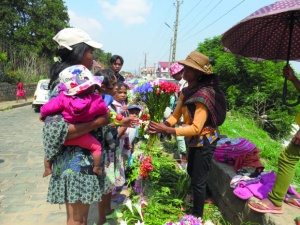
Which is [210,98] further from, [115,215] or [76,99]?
[115,215]

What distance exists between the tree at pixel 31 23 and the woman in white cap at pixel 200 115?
2486 cm

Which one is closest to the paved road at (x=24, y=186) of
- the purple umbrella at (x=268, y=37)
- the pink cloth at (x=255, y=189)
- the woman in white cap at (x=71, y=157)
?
the woman in white cap at (x=71, y=157)

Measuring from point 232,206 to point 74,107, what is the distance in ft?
7.22

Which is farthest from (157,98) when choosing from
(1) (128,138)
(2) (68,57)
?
(2) (68,57)

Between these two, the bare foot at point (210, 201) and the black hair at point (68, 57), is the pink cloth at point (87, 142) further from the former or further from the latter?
the bare foot at point (210, 201)

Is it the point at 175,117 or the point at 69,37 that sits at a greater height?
the point at 69,37

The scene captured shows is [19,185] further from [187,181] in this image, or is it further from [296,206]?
[296,206]

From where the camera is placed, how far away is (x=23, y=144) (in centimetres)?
601

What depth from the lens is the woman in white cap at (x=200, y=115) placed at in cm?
228

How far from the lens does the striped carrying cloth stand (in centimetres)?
231

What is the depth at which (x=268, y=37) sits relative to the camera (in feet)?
9.16

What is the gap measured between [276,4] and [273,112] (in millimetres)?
8599

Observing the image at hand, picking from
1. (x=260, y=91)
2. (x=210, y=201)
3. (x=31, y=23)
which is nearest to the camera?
(x=210, y=201)

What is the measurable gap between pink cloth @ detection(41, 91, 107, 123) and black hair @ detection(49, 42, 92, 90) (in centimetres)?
26
